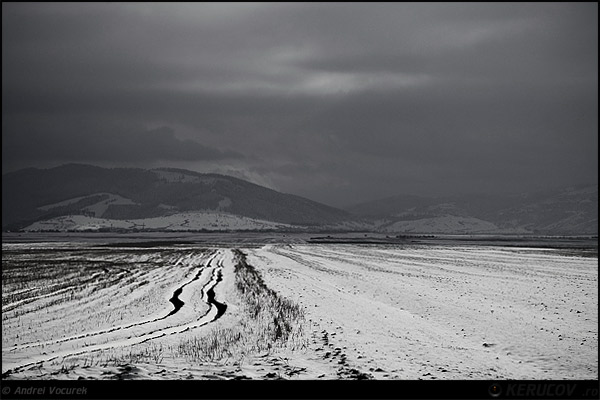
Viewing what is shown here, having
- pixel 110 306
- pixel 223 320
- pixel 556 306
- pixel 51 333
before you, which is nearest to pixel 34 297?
pixel 110 306

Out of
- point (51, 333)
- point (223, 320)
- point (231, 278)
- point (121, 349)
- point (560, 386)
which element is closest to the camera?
point (560, 386)

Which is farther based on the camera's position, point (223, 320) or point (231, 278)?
point (231, 278)

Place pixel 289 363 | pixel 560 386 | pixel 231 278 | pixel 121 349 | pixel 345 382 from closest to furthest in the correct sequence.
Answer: pixel 560 386 < pixel 345 382 < pixel 289 363 < pixel 121 349 < pixel 231 278

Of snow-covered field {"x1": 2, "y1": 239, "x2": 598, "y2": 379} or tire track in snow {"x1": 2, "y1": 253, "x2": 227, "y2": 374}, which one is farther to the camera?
tire track in snow {"x1": 2, "y1": 253, "x2": 227, "y2": 374}

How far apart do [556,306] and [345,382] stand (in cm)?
1557

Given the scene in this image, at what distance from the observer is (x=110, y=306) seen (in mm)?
24016

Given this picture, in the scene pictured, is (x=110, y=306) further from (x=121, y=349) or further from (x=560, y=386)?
(x=560, y=386)

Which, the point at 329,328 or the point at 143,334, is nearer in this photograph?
the point at 143,334

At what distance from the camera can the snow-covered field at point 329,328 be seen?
12.6 meters

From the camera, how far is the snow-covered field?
12.6 meters

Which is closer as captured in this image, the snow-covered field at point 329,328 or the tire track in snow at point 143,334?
the snow-covered field at point 329,328

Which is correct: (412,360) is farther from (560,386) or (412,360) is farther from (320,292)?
(320,292)

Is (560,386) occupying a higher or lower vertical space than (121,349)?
higher

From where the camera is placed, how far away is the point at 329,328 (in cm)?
1816
